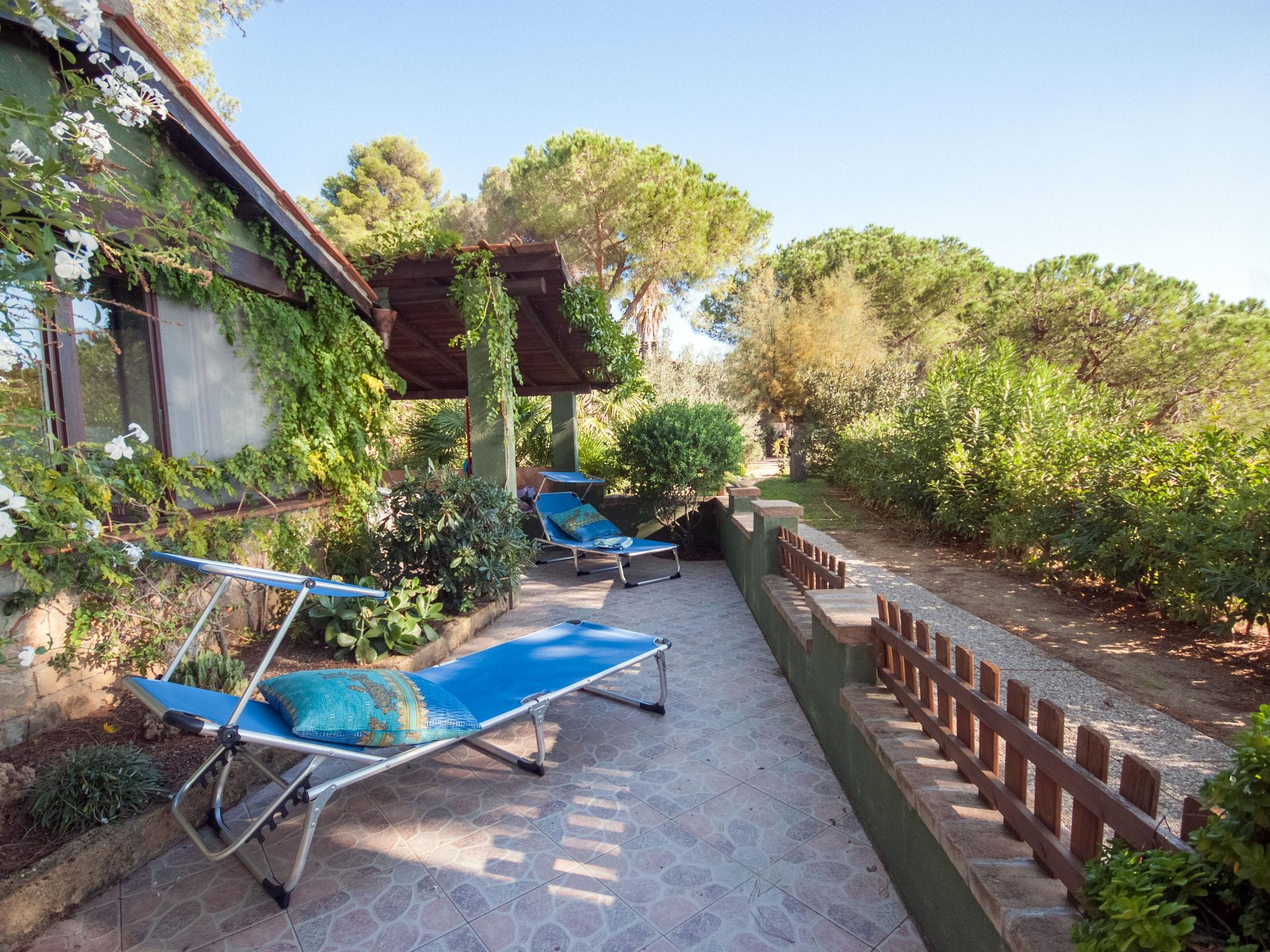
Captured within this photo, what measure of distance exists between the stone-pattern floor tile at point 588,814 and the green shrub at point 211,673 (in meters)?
1.81

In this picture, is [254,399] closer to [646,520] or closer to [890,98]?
[646,520]

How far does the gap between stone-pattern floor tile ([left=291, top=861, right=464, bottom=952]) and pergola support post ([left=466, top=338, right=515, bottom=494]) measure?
411 centimetres

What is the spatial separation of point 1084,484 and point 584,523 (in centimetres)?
513

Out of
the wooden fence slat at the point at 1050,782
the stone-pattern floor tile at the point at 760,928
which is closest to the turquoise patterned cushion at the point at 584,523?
the stone-pattern floor tile at the point at 760,928

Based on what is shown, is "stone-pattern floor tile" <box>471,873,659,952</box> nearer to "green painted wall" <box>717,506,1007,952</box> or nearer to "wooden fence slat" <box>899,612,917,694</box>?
"green painted wall" <box>717,506,1007,952</box>

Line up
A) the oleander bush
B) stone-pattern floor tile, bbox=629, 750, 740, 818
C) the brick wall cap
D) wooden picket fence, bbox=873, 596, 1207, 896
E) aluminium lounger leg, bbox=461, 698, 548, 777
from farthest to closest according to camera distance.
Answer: the brick wall cap < the oleander bush < aluminium lounger leg, bbox=461, 698, 548, 777 < stone-pattern floor tile, bbox=629, 750, 740, 818 < wooden picket fence, bbox=873, 596, 1207, 896

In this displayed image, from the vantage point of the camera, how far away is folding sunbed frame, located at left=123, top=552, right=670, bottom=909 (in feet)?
7.14

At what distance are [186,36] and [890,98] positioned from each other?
1170 centimetres

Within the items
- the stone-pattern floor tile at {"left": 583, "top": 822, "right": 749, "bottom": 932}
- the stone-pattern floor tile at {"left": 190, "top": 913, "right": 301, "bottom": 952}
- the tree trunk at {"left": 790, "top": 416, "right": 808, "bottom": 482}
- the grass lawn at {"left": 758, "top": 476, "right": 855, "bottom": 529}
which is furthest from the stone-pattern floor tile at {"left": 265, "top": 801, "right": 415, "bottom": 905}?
the tree trunk at {"left": 790, "top": 416, "right": 808, "bottom": 482}

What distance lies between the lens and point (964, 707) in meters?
1.93

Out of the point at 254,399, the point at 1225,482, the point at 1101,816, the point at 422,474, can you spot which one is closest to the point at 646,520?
the point at 422,474

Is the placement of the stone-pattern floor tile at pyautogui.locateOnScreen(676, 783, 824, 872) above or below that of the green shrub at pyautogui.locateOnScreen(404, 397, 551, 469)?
below

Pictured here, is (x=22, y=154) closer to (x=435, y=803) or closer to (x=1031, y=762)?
(x=435, y=803)

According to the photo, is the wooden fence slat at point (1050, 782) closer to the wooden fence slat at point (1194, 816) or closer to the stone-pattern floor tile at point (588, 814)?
the wooden fence slat at point (1194, 816)
